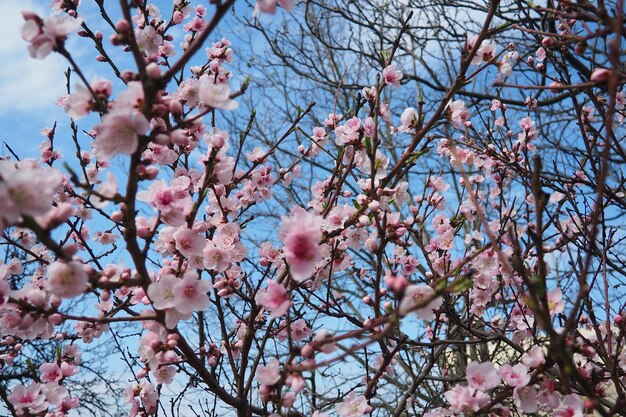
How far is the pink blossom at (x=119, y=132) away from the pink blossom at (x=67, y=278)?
0.38 m

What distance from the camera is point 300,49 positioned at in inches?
345

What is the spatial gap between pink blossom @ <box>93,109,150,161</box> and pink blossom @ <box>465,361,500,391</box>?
1526 mm

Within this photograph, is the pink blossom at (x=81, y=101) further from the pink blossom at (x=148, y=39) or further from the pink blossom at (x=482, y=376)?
the pink blossom at (x=482, y=376)

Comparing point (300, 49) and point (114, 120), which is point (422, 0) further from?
point (114, 120)

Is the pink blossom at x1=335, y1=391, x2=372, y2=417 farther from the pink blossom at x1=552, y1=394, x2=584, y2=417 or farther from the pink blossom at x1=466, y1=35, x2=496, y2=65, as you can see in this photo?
the pink blossom at x1=466, y1=35, x2=496, y2=65

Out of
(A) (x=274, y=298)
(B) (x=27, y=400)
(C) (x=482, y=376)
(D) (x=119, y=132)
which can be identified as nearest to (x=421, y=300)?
(C) (x=482, y=376)

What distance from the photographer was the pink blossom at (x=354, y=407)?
2535mm

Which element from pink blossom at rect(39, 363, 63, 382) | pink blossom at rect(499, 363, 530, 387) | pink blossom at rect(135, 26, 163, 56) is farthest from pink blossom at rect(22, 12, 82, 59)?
pink blossom at rect(499, 363, 530, 387)

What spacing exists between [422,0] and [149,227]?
23.3 ft

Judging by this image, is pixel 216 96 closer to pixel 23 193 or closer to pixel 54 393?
pixel 23 193

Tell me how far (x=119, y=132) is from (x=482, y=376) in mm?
1626

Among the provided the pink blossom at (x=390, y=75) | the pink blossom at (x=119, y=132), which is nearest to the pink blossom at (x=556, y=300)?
the pink blossom at (x=390, y=75)

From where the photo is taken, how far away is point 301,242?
168cm

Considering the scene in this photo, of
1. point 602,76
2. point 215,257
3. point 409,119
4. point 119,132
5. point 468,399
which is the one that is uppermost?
point 409,119
